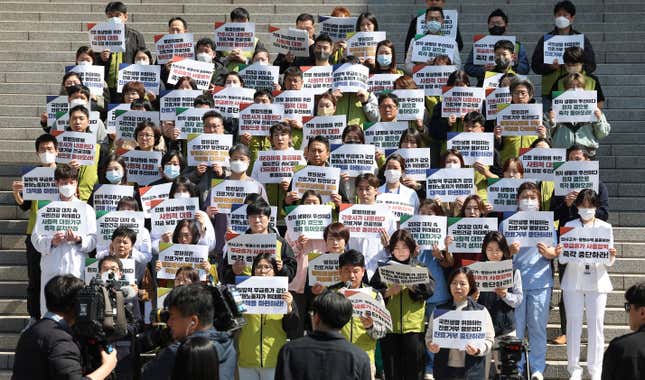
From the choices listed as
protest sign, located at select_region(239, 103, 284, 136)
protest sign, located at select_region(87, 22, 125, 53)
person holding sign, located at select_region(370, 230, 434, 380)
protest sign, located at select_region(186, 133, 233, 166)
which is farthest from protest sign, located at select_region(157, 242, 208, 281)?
protest sign, located at select_region(87, 22, 125, 53)

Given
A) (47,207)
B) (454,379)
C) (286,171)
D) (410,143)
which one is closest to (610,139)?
(410,143)

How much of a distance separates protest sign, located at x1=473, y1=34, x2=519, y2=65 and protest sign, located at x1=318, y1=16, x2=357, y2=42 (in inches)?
68.7

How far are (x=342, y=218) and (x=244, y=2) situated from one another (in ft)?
29.6

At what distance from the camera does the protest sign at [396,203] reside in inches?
538

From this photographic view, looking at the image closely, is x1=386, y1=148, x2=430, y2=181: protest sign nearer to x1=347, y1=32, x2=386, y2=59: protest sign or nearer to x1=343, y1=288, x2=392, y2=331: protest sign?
x1=347, y1=32, x2=386, y2=59: protest sign

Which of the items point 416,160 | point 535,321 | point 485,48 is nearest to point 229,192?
point 416,160

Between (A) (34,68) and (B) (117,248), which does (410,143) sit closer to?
(B) (117,248)

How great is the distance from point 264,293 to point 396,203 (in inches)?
92.5

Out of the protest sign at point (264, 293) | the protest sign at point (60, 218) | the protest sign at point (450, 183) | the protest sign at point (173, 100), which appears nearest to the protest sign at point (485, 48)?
the protest sign at point (450, 183)

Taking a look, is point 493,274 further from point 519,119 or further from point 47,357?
point 47,357

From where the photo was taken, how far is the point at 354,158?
14312 mm

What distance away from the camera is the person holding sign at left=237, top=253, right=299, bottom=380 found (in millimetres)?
12227

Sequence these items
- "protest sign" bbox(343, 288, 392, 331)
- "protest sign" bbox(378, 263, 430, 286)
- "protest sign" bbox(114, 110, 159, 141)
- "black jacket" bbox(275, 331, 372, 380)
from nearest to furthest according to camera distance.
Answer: "black jacket" bbox(275, 331, 372, 380) → "protest sign" bbox(343, 288, 392, 331) → "protest sign" bbox(378, 263, 430, 286) → "protest sign" bbox(114, 110, 159, 141)

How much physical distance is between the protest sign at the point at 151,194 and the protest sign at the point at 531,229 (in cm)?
365
